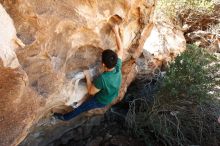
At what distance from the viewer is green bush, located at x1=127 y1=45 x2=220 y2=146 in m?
5.55

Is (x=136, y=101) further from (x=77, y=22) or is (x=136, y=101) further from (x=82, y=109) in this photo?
(x=77, y=22)

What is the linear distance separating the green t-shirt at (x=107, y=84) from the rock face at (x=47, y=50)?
0.17 meters

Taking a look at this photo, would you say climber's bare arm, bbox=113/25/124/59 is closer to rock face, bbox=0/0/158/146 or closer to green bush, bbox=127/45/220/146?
rock face, bbox=0/0/158/146

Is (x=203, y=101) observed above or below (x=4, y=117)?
below

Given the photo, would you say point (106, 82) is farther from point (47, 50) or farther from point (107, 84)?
point (47, 50)

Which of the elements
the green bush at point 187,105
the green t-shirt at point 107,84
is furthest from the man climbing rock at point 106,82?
the green bush at point 187,105

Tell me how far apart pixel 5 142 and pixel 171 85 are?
3178 millimetres

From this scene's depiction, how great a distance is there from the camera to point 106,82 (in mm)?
3961

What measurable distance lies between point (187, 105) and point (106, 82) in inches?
85.3

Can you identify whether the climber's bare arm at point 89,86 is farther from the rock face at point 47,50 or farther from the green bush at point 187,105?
the green bush at point 187,105

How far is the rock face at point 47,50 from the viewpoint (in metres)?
2.84

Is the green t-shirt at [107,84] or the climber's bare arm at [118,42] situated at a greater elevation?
the climber's bare arm at [118,42]

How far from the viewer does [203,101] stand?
5574 millimetres

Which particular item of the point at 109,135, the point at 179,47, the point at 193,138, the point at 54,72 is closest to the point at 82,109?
the point at 54,72
